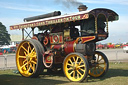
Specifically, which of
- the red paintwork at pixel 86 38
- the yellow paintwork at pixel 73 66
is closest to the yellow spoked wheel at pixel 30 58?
the yellow paintwork at pixel 73 66

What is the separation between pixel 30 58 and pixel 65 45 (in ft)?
5.66

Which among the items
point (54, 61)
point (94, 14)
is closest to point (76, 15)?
point (94, 14)

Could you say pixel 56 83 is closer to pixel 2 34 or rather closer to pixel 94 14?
pixel 94 14

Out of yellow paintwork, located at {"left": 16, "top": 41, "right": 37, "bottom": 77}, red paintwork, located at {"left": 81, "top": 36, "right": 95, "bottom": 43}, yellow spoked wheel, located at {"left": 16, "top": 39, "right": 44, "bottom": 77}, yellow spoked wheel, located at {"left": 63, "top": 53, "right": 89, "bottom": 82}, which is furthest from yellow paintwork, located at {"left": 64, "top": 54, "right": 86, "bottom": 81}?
yellow paintwork, located at {"left": 16, "top": 41, "right": 37, "bottom": 77}

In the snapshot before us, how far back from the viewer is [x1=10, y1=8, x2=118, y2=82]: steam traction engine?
765cm

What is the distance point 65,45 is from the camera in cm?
855

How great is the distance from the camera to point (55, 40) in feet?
29.5

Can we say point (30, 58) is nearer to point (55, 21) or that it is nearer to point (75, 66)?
point (55, 21)

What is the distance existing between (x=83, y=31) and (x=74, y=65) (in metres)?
1.41

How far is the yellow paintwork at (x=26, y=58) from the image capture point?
9.02 metres

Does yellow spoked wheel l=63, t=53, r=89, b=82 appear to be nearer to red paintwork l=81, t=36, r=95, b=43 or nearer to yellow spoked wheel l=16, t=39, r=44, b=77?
red paintwork l=81, t=36, r=95, b=43

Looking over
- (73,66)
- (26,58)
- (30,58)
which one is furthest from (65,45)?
(26,58)

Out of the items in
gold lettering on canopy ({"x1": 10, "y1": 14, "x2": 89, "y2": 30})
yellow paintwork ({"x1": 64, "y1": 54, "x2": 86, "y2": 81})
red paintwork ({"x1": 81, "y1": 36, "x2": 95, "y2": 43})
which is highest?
gold lettering on canopy ({"x1": 10, "y1": 14, "x2": 89, "y2": 30})

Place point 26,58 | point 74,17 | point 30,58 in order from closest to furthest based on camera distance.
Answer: point 74,17 → point 30,58 → point 26,58
